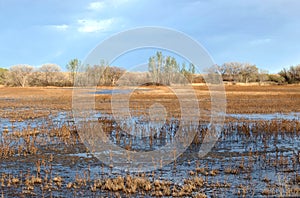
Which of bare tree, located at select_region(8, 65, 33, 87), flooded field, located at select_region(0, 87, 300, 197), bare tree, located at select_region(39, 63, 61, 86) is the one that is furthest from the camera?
bare tree, located at select_region(39, 63, 61, 86)

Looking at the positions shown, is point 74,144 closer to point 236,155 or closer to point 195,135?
point 195,135

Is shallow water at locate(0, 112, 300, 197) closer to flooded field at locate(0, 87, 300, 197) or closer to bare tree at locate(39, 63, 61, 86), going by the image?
flooded field at locate(0, 87, 300, 197)

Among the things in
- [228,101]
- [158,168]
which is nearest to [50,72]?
[228,101]

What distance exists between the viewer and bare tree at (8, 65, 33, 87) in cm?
8842

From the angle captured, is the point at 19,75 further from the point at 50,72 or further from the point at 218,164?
the point at 218,164

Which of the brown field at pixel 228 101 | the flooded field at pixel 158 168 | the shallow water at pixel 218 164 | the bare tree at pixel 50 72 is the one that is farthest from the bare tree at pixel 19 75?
the shallow water at pixel 218 164

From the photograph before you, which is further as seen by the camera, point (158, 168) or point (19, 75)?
point (19, 75)

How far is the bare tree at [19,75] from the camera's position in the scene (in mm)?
88419

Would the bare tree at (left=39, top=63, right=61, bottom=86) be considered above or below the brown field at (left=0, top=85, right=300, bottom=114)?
above

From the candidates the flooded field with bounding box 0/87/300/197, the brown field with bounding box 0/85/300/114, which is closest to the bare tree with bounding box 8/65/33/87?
the brown field with bounding box 0/85/300/114

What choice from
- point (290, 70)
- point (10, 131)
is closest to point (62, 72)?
point (290, 70)

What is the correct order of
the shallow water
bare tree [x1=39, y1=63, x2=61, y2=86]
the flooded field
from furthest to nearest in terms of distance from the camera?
bare tree [x1=39, y1=63, x2=61, y2=86]
the shallow water
the flooded field

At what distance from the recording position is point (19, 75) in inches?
3533

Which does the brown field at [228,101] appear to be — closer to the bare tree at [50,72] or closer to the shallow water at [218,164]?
the shallow water at [218,164]
